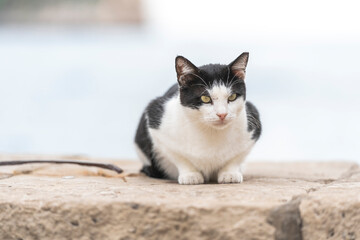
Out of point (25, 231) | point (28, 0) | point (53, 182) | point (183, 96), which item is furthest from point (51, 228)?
point (28, 0)

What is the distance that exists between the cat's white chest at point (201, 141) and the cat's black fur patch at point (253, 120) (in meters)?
0.05

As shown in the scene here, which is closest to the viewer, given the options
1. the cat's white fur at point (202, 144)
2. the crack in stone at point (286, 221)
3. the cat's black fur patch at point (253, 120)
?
the crack in stone at point (286, 221)

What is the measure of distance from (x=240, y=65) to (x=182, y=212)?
629 mm

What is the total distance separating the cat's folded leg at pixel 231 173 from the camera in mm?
1908

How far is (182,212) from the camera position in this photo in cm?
144

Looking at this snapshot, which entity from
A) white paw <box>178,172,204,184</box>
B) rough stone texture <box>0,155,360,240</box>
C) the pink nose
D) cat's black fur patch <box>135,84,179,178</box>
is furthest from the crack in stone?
cat's black fur patch <box>135,84,179,178</box>

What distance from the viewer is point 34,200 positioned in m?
1.58

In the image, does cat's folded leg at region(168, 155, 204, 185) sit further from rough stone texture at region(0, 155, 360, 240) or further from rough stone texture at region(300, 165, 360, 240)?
rough stone texture at region(300, 165, 360, 240)

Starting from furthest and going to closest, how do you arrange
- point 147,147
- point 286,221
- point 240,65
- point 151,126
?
point 147,147
point 151,126
point 240,65
point 286,221

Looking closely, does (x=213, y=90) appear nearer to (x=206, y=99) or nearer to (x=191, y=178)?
(x=206, y=99)

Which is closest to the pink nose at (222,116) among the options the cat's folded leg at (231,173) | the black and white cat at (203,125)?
the black and white cat at (203,125)

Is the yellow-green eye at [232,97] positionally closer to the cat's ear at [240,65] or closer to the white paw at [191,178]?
the cat's ear at [240,65]

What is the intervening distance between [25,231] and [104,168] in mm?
884

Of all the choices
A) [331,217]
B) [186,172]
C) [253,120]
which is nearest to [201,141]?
[186,172]
